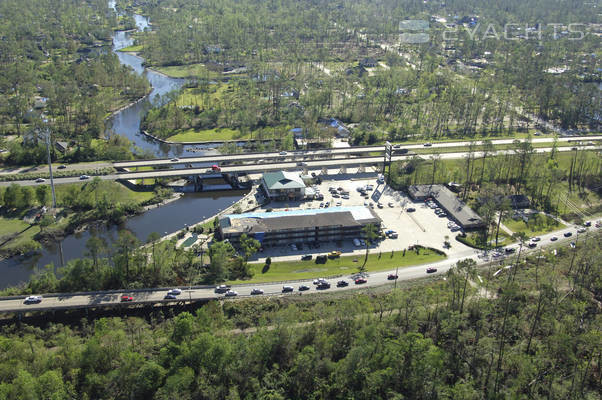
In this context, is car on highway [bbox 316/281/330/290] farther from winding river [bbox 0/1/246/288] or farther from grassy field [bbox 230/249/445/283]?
winding river [bbox 0/1/246/288]

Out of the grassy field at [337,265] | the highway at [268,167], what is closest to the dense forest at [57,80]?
the highway at [268,167]

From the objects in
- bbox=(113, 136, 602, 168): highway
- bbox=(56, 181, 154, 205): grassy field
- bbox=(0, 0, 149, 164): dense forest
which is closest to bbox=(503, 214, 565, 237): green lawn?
bbox=(113, 136, 602, 168): highway

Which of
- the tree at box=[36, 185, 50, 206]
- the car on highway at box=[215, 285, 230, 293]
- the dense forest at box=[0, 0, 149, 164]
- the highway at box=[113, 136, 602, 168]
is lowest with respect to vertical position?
the car on highway at box=[215, 285, 230, 293]

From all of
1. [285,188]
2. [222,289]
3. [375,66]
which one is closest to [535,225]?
[285,188]

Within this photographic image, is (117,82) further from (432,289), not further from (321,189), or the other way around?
(432,289)

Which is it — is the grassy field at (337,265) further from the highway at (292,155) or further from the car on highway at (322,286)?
the highway at (292,155)

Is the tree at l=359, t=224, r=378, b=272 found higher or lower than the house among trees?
lower
